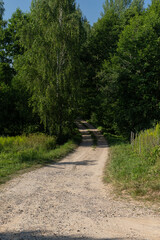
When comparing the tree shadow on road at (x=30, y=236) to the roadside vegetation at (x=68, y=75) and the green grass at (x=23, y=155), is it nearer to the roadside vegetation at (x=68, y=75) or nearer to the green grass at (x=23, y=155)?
the green grass at (x=23, y=155)

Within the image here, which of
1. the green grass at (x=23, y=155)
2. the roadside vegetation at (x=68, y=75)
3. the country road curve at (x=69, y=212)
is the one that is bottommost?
the country road curve at (x=69, y=212)

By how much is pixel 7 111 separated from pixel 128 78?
1447cm

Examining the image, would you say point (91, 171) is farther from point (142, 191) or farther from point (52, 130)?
point (52, 130)

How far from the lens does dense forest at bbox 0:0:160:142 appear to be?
19.6 metres

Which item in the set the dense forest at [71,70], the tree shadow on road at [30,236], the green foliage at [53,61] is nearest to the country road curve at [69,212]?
the tree shadow on road at [30,236]

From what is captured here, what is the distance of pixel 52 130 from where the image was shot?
20734 millimetres

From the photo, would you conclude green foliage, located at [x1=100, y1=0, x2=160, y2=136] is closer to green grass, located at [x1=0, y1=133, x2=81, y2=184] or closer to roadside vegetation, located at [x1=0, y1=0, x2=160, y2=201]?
roadside vegetation, located at [x1=0, y1=0, x2=160, y2=201]

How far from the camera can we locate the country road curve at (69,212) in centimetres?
438

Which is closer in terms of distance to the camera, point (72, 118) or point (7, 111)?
point (72, 118)

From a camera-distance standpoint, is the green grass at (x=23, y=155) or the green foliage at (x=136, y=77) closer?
the green grass at (x=23, y=155)

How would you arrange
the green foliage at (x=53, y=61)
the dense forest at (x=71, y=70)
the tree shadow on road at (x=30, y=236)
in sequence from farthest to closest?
1. the dense forest at (x=71, y=70)
2. the green foliage at (x=53, y=61)
3. the tree shadow on road at (x=30, y=236)

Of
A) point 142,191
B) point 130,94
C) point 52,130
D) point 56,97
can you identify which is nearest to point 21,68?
point 56,97

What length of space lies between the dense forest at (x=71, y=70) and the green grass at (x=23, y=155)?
4.16m

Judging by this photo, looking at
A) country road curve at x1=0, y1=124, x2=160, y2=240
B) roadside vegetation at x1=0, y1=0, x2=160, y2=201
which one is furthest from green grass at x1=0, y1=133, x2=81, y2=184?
Answer: country road curve at x1=0, y1=124, x2=160, y2=240
